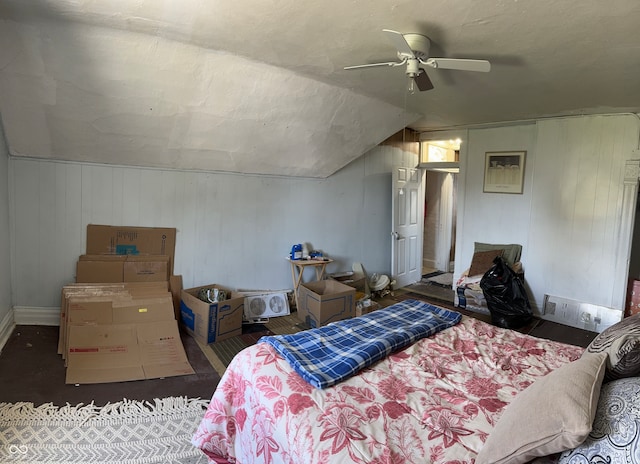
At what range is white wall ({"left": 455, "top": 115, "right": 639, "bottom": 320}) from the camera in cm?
392

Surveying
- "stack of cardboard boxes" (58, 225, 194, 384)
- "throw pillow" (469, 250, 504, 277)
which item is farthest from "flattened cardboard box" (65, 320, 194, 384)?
"throw pillow" (469, 250, 504, 277)

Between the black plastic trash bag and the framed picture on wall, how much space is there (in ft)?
3.27

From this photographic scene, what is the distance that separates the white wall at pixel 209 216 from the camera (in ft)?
A: 11.2

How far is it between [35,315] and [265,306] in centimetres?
210

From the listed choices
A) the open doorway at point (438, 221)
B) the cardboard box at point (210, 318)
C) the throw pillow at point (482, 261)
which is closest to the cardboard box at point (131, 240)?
the cardboard box at point (210, 318)

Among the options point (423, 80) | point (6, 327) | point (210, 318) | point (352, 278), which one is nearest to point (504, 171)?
point (352, 278)

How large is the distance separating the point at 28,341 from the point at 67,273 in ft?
2.07

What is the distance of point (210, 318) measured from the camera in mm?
3410

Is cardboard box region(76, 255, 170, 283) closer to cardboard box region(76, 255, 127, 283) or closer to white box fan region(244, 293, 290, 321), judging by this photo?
cardboard box region(76, 255, 127, 283)

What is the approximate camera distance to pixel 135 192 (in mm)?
3688

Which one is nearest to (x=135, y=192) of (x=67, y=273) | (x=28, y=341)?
(x=67, y=273)

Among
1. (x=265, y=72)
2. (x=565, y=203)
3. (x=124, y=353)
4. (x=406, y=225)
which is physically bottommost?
(x=124, y=353)

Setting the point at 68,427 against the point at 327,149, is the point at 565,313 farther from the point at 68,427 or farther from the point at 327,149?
the point at 68,427

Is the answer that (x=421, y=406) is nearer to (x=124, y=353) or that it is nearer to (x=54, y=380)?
(x=124, y=353)
